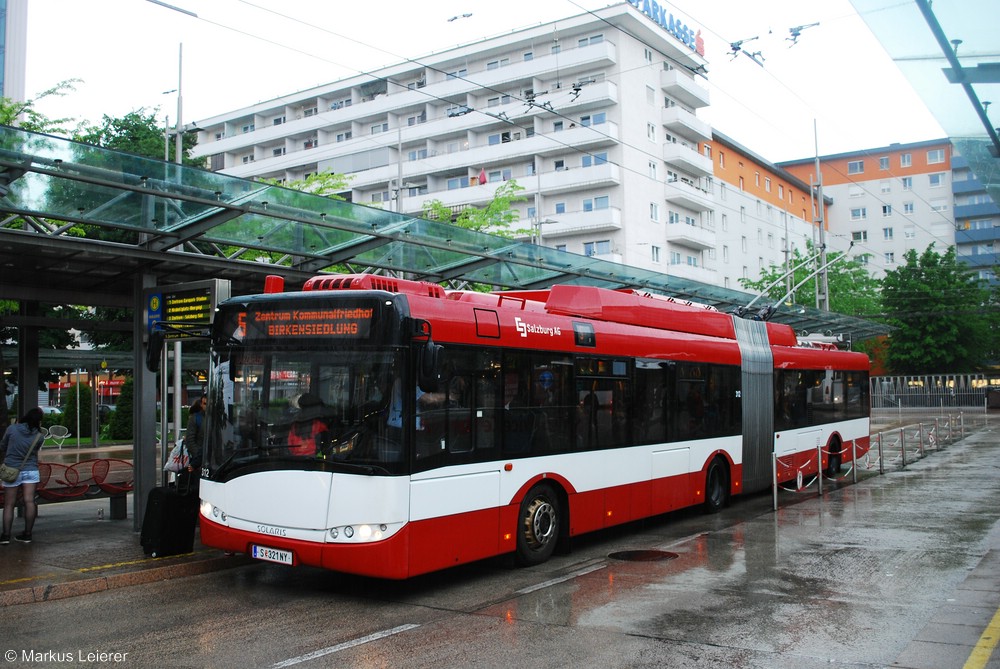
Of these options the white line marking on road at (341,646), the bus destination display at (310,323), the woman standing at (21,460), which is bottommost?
the white line marking on road at (341,646)

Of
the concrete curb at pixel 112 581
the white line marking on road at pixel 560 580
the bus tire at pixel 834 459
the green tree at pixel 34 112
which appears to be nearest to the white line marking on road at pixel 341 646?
the white line marking on road at pixel 560 580

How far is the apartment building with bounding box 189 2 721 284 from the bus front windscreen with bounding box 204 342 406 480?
42.9 metres

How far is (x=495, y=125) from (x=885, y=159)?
45.0 metres

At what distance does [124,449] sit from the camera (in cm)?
3325

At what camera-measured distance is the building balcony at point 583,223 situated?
54.2 metres

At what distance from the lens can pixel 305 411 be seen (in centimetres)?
835

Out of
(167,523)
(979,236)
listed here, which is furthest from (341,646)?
(979,236)

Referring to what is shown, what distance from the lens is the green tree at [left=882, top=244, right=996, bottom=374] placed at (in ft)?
207

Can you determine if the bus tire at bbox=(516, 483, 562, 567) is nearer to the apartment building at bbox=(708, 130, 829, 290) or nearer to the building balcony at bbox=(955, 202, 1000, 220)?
the apartment building at bbox=(708, 130, 829, 290)

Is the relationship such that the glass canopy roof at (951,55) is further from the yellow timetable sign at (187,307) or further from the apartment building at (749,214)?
the apartment building at (749,214)

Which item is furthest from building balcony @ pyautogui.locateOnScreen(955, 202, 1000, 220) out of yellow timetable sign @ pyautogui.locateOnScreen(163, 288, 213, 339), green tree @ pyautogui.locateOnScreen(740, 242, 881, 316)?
yellow timetable sign @ pyautogui.locateOnScreen(163, 288, 213, 339)

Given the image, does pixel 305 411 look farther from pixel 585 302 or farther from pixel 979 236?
pixel 979 236

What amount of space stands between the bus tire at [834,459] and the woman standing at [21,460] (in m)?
15.5

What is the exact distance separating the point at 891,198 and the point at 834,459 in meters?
72.3
